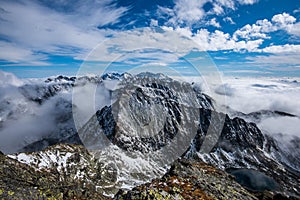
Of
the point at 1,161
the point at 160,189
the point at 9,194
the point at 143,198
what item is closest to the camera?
the point at 143,198

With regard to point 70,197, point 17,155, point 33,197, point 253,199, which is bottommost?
point 17,155

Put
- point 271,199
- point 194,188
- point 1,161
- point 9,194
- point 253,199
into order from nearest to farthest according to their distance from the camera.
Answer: point 194,188 < point 9,194 < point 253,199 < point 271,199 < point 1,161

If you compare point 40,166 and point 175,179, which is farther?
point 40,166

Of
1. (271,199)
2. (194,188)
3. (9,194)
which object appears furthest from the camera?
(271,199)

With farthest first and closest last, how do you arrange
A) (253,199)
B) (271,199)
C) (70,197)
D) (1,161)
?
(1,161) < (70,197) < (271,199) < (253,199)

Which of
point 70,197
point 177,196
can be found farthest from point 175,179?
point 70,197

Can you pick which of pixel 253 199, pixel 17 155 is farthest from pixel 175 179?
pixel 17 155

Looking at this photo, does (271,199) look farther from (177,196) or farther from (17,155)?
(17,155)

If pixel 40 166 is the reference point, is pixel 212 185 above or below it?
above

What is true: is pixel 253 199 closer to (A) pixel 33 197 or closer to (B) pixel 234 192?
(B) pixel 234 192
